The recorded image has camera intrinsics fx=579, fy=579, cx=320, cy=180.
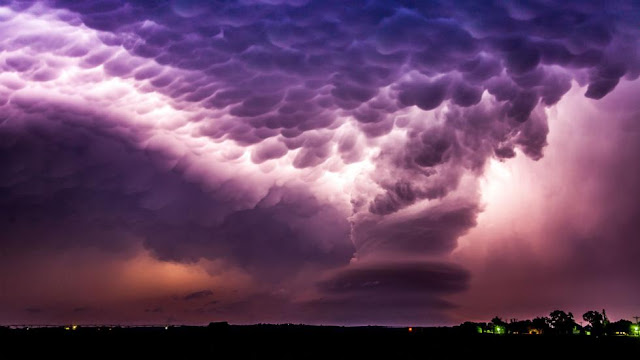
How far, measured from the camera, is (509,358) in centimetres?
9481

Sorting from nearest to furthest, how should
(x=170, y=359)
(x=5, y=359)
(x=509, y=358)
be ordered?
1. (x=5, y=359)
2. (x=170, y=359)
3. (x=509, y=358)

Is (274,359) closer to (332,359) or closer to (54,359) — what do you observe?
(332,359)

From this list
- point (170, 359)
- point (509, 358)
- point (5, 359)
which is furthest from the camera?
point (509, 358)

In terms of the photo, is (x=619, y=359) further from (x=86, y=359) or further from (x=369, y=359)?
Result: (x=86, y=359)

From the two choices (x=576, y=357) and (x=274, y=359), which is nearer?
(x=274, y=359)

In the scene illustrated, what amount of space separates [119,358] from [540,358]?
6826 cm

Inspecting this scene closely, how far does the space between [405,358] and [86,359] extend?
4915 centimetres

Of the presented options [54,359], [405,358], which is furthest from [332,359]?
[54,359]

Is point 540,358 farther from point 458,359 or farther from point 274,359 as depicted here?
point 274,359

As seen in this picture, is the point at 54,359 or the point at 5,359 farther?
the point at 54,359

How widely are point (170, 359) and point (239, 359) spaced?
33.6 feet

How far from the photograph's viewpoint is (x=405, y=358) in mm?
91625

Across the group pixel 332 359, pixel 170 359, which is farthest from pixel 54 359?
pixel 332 359

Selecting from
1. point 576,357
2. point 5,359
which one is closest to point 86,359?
point 5,359
